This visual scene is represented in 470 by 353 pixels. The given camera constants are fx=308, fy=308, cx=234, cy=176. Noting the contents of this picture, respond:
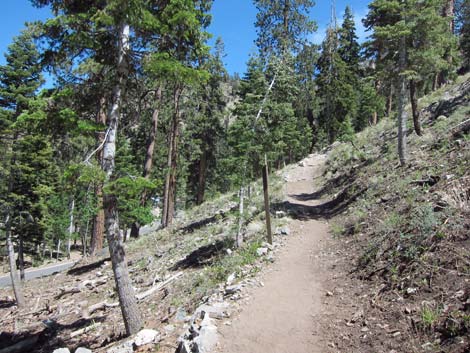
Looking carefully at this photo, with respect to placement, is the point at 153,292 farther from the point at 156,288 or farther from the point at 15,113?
the point at 15,113

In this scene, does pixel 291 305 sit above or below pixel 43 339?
above

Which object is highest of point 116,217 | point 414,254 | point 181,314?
point 116,217

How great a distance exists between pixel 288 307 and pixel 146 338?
10.9ft

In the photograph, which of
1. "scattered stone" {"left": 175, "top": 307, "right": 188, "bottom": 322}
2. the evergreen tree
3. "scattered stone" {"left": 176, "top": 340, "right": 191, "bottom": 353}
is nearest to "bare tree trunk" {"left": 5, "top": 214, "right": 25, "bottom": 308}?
"scattered stone" {"left": 175, "top": 307, "right": 188, "bottom": 322}

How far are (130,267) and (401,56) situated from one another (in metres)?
16.2

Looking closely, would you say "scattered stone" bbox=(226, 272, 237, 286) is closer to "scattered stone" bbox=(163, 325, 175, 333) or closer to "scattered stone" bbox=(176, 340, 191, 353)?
"scattered stone" bbox=(163, 325, 175, 333)

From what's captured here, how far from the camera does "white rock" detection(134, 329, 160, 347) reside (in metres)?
6.83

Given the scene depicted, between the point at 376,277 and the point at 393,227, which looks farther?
the point at 393,227

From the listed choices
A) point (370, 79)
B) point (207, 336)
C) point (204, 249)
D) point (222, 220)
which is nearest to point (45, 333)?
point (204, 249)

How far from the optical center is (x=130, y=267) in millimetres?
14875

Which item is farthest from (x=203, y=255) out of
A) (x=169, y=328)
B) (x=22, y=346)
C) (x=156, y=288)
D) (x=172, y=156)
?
(x=172, y=156)

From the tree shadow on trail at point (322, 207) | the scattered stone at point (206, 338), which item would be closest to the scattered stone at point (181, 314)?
the scattered stone at point (206, 338)

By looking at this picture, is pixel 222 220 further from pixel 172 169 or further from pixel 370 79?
pixel 370 79

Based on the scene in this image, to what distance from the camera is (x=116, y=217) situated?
25.2 feet
